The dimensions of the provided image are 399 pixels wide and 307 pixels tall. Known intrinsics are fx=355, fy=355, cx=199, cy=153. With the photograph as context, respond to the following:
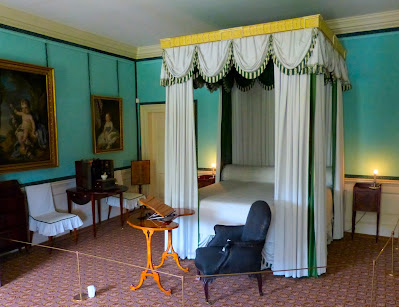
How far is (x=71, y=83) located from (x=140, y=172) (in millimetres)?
2427

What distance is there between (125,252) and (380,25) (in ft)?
18.3

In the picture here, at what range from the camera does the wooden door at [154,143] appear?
8.33m

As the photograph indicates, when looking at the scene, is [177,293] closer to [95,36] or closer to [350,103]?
[350,103]

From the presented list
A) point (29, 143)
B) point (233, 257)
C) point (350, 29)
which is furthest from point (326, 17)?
point (29, 143)

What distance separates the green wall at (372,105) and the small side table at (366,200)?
520 mm

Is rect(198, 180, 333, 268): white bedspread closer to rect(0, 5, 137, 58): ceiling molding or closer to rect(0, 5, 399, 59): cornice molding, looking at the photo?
rect(0, 5, 399, 59): cornice molding

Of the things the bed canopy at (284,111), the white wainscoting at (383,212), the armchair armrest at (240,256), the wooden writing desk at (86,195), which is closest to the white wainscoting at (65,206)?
the wooden writing desk at (86,195)

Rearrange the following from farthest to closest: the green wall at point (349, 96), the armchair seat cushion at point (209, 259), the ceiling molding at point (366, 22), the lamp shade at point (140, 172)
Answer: the lamp shade at point (140, 172)
the green wall at point (349, 96)
the ceiling molding at point (366, 22)
the armchair seat cushion at point (209, 259)

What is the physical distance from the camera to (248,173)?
6758mm

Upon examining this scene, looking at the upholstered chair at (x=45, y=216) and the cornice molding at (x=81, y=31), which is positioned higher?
the cornice molding at (x=81, y=31)

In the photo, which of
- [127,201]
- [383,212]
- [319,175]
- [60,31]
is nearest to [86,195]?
[127,201]

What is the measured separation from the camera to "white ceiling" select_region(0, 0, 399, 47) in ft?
17.2

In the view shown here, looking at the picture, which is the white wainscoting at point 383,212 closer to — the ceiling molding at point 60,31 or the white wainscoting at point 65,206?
the white wainscoting at point 65,206

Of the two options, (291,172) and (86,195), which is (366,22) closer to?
(291,172)
